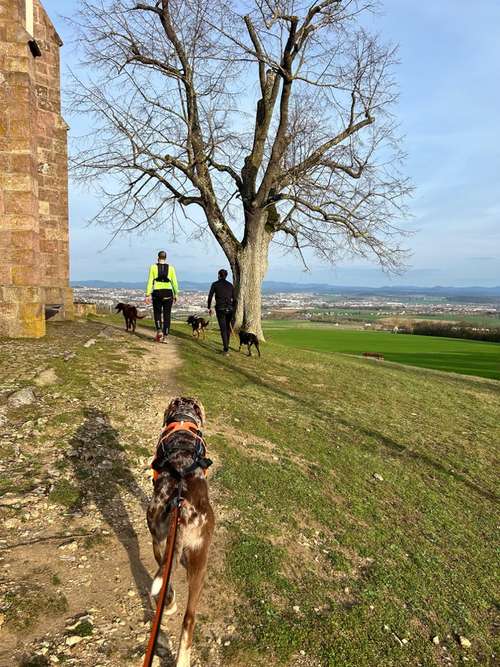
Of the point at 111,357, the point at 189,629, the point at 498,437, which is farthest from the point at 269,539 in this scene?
the point at 498,437

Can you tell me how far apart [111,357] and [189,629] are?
8.22m

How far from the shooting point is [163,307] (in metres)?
13.4

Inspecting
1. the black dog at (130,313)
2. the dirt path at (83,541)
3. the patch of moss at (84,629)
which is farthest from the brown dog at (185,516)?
the black dog at (130,313)

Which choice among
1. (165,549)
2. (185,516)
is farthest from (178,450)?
(165,549)

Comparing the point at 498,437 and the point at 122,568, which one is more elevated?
the point at 122,568

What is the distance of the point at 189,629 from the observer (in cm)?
325

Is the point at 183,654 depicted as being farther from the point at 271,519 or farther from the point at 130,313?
the point at 130,313

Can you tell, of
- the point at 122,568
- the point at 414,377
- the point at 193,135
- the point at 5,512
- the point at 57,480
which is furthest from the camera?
the point at 193,135

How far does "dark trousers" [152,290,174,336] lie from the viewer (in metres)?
12.9

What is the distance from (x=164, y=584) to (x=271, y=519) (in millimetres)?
3127

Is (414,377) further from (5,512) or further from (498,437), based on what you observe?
(5,512)

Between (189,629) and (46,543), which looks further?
(46,543)

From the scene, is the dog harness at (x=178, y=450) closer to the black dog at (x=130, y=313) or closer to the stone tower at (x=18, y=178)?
the stone tower at (x=18, y=178)

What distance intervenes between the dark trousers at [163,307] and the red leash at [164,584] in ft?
32.9
